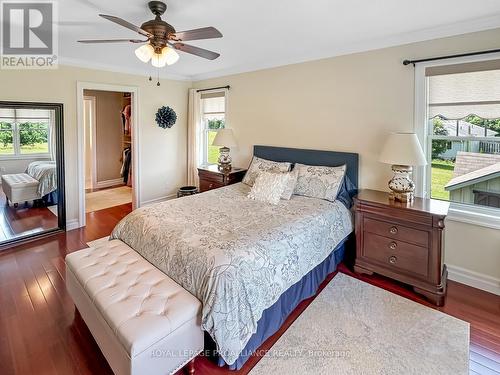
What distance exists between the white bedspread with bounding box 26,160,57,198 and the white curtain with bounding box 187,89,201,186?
7.39 feet

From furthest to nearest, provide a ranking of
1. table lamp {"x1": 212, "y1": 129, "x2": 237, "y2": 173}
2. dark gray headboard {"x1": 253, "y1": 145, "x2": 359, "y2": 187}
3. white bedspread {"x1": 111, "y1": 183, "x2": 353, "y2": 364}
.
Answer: table lamp {"x1": 212, "y1": 129, "x2": 237, "y2": 173}
dark gray headboard {"x1": 253, "y1": 145, "x2": 359, "y2": 187}
white bedspread {"x1": 111, "y1": 183, "x2": 353, "y2": 364}

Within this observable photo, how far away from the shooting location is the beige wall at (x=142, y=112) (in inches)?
144

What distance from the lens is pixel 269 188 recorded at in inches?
126

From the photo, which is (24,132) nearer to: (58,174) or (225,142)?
(58,174)

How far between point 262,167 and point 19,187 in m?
3.19

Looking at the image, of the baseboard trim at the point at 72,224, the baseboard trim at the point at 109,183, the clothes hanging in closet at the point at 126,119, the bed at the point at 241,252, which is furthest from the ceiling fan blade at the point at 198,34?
the baseboard trim at the point at 109,183

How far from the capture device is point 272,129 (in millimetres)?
4199

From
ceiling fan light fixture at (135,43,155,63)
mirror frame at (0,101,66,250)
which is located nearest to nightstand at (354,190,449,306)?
ceiling fan light fixture at (135,43,155,63)

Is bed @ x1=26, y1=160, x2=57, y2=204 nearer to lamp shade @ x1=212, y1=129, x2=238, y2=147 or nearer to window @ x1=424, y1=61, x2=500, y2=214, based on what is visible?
lamp shade @ x1=212, y1=129, x2=238, y2=147

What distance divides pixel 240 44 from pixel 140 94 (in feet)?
7.55

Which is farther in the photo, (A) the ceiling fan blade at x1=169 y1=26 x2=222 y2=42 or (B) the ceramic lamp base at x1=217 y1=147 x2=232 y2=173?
(B) the ceramic lamp base at x1=217 y1=147 x2=232 y2=173

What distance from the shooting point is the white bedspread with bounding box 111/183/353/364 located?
67.3 inches

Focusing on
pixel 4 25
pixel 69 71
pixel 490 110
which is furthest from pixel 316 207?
pixel 69 71

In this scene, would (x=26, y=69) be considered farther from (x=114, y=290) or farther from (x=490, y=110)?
(x=490, y=110)
